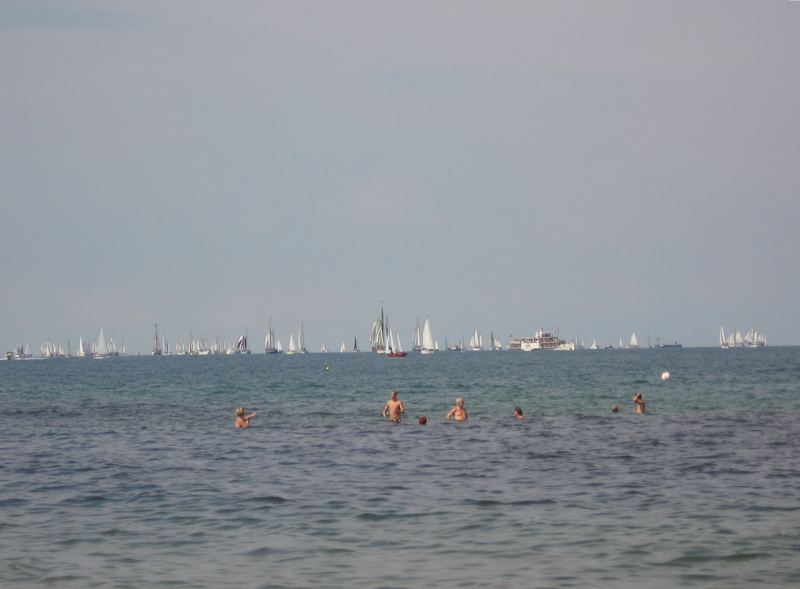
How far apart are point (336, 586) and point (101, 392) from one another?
2926 inches

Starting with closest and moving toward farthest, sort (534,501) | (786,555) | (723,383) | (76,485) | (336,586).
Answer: (336,586), (786,555), (534,501), (76,485), (723,383)

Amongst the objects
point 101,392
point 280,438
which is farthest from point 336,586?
point 101,392

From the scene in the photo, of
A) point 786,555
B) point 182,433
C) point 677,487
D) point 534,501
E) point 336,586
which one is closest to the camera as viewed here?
point 336,586

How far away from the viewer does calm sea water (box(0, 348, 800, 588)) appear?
17.2 metres

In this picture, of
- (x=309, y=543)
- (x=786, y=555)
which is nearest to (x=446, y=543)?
(x=309, y=543)

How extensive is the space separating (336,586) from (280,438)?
24.4 metres

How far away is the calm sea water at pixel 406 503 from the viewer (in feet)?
56.4

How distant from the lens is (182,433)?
43.2 meters

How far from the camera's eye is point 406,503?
23531 mm

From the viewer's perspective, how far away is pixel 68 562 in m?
18.0

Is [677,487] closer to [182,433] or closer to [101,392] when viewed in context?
[182,433]

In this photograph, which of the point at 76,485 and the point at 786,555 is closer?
the point at 786,555

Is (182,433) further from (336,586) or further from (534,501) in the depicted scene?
(336,586)

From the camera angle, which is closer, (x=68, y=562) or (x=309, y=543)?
(x=68, y=562)
